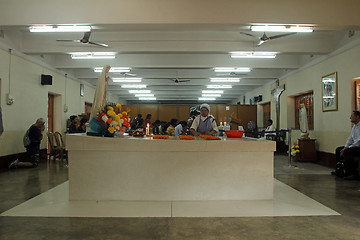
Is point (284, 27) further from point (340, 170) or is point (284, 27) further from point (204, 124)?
point (340, 170)

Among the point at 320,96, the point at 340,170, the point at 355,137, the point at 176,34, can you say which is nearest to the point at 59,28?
the point at 176,34

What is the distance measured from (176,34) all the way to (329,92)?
4.43 metres

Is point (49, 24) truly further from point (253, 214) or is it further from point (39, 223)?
point (253, 214)

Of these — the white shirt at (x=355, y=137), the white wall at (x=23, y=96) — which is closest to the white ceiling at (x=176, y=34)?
the white wall at (x=23, y=96)

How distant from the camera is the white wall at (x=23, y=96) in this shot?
24.1ft

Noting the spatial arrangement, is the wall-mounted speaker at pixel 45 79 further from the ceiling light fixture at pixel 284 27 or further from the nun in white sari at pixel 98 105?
the ceiling light fixture at pixel 284 27

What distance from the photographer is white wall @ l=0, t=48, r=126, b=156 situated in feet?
24.1

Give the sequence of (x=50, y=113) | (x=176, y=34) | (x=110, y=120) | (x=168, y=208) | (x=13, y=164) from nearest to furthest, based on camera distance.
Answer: (x=168, y=208), (x=110, y=120), (x=13, y=164), (x=176, y=34), (x=50, y=113)

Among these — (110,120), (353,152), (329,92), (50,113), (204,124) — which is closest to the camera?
(110,120)

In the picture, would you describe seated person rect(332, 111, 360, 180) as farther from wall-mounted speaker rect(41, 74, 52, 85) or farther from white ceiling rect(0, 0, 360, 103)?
wall-mounted speaker rect(41, 74, 52, 85)

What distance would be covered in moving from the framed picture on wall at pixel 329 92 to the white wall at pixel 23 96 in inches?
333

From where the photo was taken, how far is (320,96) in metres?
8.48

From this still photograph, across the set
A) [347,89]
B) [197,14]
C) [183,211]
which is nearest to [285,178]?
[347,89]

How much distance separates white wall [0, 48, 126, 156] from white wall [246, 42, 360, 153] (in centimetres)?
848
